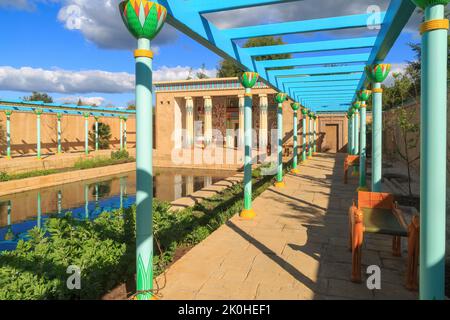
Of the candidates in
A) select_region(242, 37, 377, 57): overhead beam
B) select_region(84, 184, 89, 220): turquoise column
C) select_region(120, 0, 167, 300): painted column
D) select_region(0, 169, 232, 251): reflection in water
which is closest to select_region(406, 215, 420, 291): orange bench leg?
select_region(120, 0, 167, 300): painted column

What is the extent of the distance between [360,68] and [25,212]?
29.3 feet

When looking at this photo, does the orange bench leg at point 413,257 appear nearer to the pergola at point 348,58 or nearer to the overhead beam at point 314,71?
the pergola at point 348,58

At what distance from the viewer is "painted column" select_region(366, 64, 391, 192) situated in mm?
5305

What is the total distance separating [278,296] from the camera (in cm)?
287

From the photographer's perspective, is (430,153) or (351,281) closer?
(430,153)

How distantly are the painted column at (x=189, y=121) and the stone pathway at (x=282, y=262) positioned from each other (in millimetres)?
18788

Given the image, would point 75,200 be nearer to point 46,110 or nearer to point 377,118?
point 377,118

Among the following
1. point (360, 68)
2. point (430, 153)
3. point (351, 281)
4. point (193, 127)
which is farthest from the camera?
point (193, 127)

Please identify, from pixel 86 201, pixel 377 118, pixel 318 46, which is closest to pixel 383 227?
pixel 377 118

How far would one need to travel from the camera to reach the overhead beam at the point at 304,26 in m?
4.42

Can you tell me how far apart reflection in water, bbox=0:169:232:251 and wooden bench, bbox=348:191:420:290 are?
17.2 ft

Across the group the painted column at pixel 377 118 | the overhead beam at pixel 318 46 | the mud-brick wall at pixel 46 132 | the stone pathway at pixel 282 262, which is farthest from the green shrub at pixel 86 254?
the mud-brick wall at pixel 46 132
